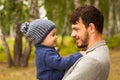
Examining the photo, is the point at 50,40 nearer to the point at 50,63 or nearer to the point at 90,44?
the point at 50,63

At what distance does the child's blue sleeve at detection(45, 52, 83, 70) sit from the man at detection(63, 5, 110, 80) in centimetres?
100

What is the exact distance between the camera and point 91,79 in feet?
9.50

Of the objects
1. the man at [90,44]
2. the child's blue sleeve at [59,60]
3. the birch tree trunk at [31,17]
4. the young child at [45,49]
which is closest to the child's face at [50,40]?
the young child at [45,49]

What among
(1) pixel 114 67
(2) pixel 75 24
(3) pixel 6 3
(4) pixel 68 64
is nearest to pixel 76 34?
(2) pixel 75 24

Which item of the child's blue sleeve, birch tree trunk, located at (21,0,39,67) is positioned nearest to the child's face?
the child's blue sleeve

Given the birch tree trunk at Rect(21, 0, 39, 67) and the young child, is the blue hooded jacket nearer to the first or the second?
the young child

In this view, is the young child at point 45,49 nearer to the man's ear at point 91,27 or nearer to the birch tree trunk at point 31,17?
the man's ear at point 91,27

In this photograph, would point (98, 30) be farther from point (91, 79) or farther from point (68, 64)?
point (68, 64)

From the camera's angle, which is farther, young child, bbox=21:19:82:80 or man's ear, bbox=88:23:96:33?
young child, bbox=21:19:82:80

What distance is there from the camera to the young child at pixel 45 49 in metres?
4.50

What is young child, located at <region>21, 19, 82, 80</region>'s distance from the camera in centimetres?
450

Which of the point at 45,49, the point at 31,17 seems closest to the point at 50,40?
the point at 45,49

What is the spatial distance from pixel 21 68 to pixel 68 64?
1574 centimetres

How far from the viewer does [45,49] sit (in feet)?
15.3
